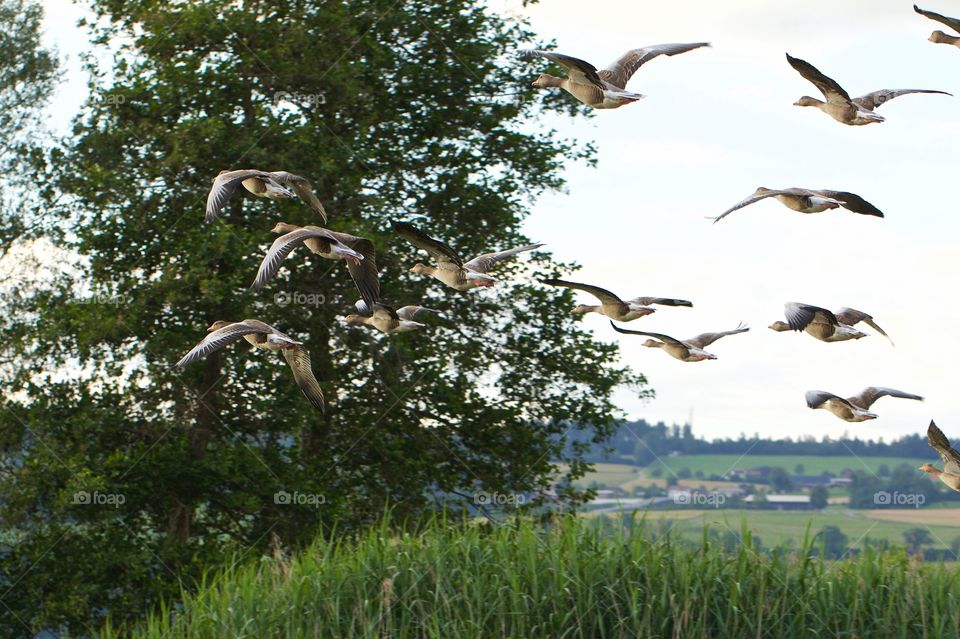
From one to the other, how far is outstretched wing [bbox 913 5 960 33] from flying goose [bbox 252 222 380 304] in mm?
4448

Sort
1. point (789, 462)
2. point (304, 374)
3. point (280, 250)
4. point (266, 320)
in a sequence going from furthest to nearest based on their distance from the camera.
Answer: point (789, 462), point (266, 320), point (304, 374), point (280, 250)

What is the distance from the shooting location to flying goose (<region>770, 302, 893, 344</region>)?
28.2ft

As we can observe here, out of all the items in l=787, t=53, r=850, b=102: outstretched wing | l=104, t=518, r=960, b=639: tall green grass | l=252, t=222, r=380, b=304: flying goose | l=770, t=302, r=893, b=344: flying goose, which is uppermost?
l=787, t=53, r=850, b=102: outstretched wing

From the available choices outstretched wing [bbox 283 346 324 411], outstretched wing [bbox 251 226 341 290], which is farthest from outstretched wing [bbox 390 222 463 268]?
outstretched wing [bbox 283 346 324 411]

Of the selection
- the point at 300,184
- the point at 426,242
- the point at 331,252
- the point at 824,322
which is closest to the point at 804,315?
the point at 824,322

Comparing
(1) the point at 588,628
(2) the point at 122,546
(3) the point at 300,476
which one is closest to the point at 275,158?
(3) the point at 300,476

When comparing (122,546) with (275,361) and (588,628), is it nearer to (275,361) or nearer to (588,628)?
(275,361)

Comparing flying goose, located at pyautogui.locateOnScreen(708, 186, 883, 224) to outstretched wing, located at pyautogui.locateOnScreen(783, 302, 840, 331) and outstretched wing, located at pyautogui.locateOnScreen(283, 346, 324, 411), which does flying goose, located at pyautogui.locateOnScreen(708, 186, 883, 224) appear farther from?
outstretched wing, located at pyautogui.locateOnScreen(283, 346, 324, 411)

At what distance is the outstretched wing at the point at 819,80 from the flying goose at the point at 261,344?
172 inches

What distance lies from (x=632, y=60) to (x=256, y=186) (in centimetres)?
320

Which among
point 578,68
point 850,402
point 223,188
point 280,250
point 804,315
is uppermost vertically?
point 578,68

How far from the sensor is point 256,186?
9.13m

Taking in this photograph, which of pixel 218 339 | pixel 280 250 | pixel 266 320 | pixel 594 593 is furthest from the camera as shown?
pixel 266 320

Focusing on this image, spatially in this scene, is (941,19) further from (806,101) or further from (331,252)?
(331,252)
